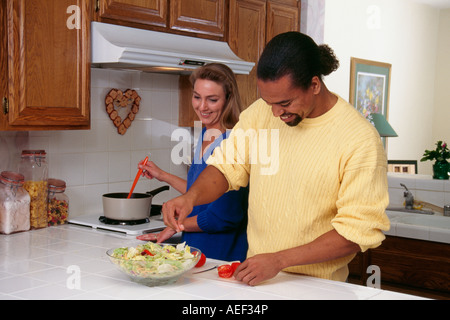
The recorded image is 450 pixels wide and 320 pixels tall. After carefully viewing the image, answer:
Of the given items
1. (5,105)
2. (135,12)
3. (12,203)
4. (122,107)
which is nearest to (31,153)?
(12,203)

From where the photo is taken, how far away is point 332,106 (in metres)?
1.76

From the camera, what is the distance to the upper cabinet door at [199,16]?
2.83 m

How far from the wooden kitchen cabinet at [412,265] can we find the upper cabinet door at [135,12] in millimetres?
1681

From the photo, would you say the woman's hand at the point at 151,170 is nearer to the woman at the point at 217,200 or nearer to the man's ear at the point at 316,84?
the woman at the point at 217,200

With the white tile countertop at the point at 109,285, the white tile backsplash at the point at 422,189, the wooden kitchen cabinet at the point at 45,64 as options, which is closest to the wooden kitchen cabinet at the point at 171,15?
the wooden kitchen cabinet at the point at 45,64

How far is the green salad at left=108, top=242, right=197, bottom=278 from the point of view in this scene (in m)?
1.56

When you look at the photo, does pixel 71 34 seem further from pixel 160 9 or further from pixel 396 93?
pixel 396 93

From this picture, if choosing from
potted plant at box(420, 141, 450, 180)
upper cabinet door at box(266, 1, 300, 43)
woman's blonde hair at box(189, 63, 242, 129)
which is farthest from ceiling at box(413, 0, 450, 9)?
woman's blonde hair at box(189, 63, 242, 129)

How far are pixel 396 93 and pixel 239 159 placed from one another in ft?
16.3

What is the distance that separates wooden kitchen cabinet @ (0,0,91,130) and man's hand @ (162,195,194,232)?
2.83 ft

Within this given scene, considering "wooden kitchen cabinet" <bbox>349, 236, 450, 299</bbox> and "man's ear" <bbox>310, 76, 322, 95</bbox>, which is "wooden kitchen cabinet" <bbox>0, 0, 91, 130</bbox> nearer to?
"man's ear" <bbox>310, 76, 322, 95</bbox>

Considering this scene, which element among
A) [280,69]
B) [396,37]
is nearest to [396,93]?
[396,37]

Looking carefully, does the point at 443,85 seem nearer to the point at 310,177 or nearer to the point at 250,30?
the point at 250,30

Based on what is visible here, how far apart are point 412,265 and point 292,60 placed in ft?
5.78
